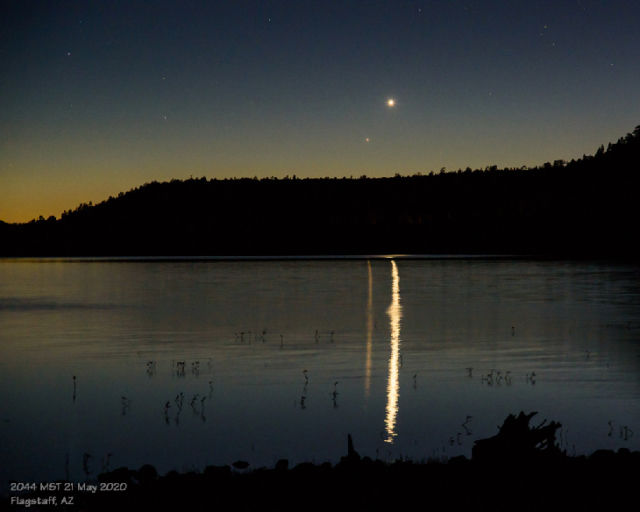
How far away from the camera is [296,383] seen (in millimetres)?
23266

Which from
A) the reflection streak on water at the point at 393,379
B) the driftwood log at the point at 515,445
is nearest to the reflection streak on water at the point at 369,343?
the reflection streak on water at the point at 393,379

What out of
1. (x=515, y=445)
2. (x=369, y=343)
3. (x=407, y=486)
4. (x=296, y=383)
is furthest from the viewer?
(x=369, y=343)

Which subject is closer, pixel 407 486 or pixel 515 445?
pixel 407 486

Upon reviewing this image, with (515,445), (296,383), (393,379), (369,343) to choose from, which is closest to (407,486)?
(515,445)

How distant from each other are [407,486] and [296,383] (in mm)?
12849

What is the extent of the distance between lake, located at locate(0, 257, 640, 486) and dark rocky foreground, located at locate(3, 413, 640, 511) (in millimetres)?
2758

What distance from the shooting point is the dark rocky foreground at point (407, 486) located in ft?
32.5

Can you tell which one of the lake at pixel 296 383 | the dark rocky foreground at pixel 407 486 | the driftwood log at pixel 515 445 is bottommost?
the lake at pixel 296 383

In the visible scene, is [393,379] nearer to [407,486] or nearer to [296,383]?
[296,383]

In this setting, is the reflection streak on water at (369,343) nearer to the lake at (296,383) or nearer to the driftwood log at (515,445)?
the lake at (296,383)

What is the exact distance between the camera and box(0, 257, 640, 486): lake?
15.8m

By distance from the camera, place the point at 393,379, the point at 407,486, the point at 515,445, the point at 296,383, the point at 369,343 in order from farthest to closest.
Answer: the point at 369,343 → the point at 393,379 → the point at 296,383 → the point at 515,445 → the point at 407,486

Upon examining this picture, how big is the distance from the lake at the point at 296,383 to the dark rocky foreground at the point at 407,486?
109 inches

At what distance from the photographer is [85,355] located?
30.8m
